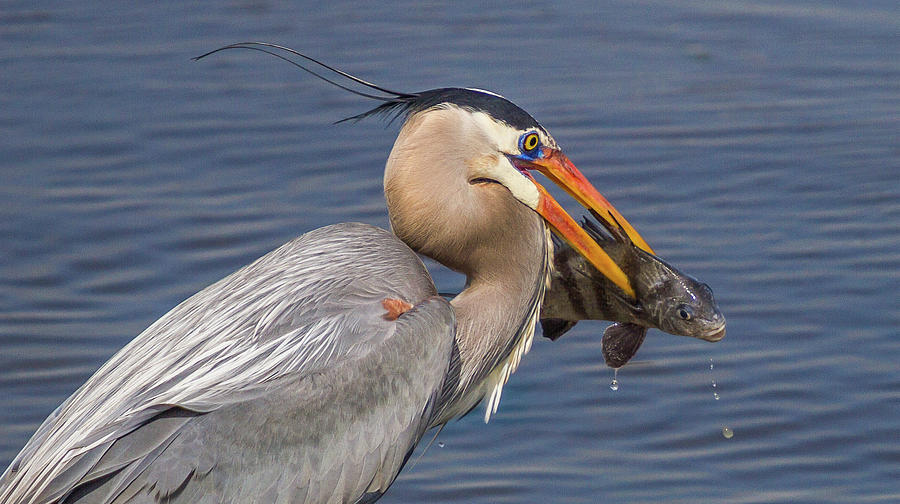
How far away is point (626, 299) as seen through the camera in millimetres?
6520

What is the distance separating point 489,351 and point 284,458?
1.06m

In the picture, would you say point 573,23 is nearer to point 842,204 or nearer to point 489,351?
point 842,204

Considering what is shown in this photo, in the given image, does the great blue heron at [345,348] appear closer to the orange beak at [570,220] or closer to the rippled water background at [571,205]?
the orange beak at [570,220]

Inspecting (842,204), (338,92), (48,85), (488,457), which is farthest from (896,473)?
(48,85)

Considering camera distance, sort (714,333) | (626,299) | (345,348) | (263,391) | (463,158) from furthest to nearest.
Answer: (626,299) → (714,333) → (463,158) → (345,348) → (263,391)

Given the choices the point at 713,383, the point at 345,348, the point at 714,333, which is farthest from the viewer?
the point at 713,383

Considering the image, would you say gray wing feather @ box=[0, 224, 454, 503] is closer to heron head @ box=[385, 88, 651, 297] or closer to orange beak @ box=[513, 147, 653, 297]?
heron head @ box=[385, 88, 651, 297]

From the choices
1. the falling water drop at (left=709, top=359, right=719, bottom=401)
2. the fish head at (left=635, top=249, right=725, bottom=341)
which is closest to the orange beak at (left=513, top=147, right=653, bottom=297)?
the fish head at (left=635, top=249, right=725, bottom=341)

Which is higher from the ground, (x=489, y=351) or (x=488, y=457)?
(x=489, y=351)

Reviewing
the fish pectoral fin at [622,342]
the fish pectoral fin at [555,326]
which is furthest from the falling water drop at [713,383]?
the fish pectoral fin at [622,342]

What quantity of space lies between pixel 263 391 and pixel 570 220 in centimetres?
153

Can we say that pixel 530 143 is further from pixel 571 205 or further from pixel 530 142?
pixel 571 205

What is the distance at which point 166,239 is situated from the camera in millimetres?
9609

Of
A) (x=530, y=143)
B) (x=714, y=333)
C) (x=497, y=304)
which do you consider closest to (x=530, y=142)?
(x=530, y=143)
